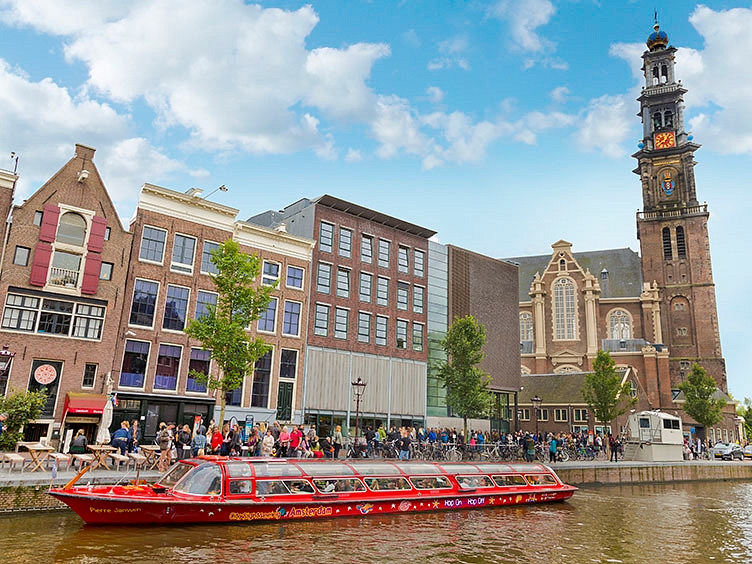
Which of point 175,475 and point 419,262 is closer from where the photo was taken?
point 175,475

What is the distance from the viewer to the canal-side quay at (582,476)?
1581 cm

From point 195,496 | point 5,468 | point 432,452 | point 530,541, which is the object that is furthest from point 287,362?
point 530,541

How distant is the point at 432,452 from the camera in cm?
2934

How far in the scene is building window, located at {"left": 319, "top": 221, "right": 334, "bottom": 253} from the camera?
126 ft

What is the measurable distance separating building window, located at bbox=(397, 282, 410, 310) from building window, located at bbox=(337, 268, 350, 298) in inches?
180

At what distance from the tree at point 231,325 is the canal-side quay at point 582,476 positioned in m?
5.34

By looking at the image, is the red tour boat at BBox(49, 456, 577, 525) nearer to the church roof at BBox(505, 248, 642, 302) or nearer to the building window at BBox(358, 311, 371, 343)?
the building window at BBox(358, 311, 371, 343)

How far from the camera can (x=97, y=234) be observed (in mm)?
29000

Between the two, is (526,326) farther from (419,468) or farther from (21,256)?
(21,256)

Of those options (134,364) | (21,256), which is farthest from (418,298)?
(21,256)

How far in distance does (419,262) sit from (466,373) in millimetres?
10243

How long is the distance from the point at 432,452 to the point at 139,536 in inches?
706

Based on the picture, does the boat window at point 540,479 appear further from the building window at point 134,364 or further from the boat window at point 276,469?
the building window at point 134,364

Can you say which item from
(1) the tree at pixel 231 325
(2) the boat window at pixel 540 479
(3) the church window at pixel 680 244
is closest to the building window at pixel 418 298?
(1) the tree at pixel 231 325
